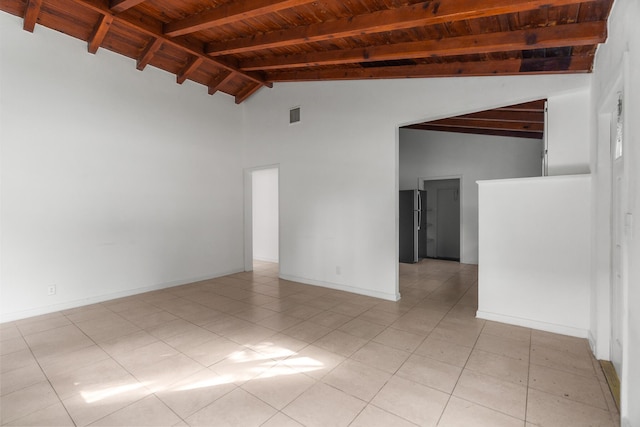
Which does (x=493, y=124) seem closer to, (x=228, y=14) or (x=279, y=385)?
(x=228, y=14)

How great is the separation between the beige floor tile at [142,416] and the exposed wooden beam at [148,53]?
4.28m

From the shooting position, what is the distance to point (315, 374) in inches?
97.0

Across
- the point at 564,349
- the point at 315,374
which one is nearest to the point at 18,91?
the point at 315,374

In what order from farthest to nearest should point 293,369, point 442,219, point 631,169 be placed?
1. point 442,219
2. point 293,369
3. point 631,169

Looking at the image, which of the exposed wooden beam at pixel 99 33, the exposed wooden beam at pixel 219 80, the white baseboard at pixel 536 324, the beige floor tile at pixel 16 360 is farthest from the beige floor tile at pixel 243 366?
the exposed wooden beam at pixel 219 80

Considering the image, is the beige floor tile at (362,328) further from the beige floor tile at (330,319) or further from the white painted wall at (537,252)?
the white painted wall at (537,252)

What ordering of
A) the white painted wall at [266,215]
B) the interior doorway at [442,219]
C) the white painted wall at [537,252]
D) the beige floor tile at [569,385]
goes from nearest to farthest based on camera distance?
the beige floor tile at [569,385], the white painted wall at [537,252], the interior doorway at [442,219], the white painted wall at [266,215]

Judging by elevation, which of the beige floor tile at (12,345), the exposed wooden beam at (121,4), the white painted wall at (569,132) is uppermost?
the exposed wooden beam at (121,4)

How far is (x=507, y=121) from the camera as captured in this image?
5172mm

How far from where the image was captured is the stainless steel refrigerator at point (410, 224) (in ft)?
23.7

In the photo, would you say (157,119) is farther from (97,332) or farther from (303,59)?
(97,332)

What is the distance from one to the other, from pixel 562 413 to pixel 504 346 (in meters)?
0.97

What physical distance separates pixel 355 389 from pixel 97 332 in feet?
9.56

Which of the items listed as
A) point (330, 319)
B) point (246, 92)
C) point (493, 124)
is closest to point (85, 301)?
point (330, 319)
